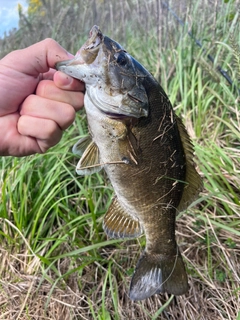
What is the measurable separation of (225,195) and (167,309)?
699 millimetres

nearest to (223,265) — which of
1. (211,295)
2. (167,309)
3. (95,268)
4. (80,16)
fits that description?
(211,295)

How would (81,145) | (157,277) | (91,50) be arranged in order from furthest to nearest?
(157,277) → (81,145) → (91,50)

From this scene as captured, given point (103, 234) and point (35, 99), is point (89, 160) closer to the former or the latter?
point (35, 99)

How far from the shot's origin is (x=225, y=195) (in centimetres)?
197

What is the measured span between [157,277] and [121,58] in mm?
946

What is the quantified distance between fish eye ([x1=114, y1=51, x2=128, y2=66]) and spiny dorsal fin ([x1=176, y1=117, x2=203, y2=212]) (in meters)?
0.36

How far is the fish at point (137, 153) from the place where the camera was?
47.3 inches

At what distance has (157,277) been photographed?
153cm

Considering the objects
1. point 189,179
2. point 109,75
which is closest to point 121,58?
point 109,75

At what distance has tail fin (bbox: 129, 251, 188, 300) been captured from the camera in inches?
59.0

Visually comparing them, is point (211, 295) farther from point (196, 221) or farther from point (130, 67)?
point (130, 67)

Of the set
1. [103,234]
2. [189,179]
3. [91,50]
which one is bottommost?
[103,234]

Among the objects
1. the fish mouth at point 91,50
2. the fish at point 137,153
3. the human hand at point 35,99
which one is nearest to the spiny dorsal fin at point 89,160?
the fish at point 137,153

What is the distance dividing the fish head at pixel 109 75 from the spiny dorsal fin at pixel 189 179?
25 centimetres
